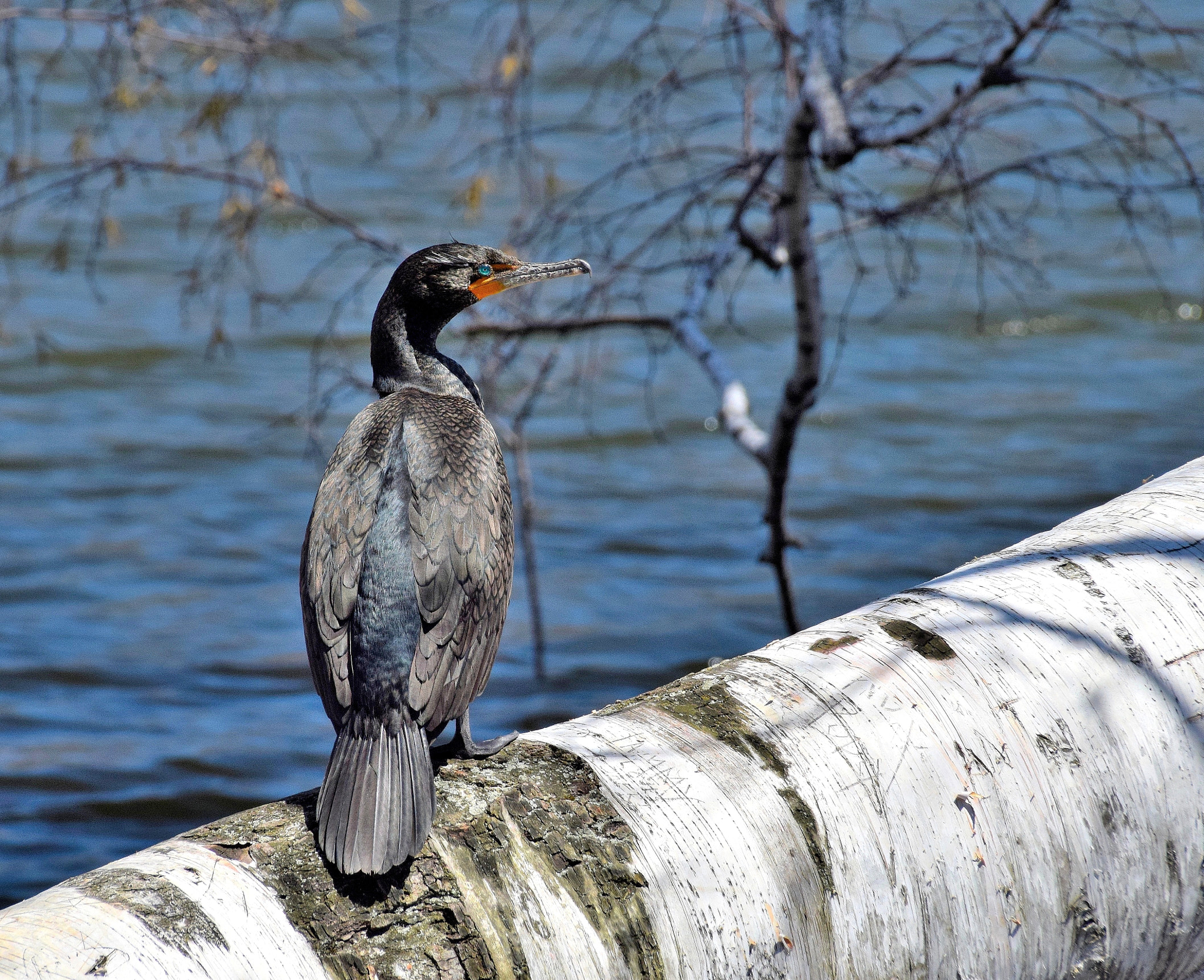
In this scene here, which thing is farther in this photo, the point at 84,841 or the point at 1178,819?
the point at 84,841

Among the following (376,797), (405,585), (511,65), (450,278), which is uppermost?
(511,65)

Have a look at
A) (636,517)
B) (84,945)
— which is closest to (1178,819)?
(84,945)

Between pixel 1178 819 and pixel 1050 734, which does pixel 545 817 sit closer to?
pixel 1050 734

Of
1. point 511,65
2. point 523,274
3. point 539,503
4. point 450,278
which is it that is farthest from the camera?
point 539,503

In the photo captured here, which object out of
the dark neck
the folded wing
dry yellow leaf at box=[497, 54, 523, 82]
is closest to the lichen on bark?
the folded wing

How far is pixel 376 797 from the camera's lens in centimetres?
180

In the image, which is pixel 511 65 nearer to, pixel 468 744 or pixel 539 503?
pixel 468 744

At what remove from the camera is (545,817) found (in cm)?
179

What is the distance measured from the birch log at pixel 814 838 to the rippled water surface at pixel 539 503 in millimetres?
3488

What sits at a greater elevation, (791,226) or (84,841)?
(791,226)

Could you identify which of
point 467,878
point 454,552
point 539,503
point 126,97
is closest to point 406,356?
point 454,552

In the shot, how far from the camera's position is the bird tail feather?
167 centimetres

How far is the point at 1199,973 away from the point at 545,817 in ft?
4.00

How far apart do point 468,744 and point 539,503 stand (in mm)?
5874
